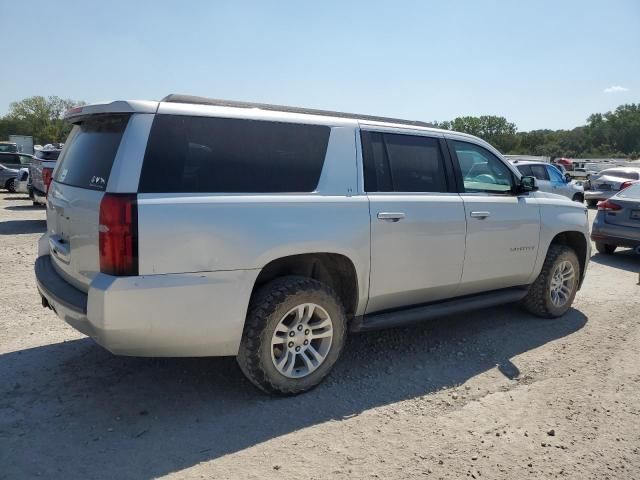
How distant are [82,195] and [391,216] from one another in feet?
6.93

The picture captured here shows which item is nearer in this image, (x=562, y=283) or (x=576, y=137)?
(x=562, y=283)

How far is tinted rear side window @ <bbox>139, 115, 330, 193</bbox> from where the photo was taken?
10.2 feet

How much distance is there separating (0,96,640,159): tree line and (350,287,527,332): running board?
3248 inches

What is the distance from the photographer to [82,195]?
330cm

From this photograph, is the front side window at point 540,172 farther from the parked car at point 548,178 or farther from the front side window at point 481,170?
the front side window at point 481,170

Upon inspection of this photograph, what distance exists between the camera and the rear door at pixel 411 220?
3959 millimetres

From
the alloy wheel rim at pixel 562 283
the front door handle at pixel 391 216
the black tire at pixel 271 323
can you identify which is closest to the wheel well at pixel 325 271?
the black tire at pixel 271 323

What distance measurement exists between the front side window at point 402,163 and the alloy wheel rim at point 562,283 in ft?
6.48

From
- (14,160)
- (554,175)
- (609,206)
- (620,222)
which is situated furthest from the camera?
(14,160)

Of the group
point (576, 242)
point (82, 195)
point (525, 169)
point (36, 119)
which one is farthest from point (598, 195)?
point (36, 119)

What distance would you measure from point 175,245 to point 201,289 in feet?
1.01

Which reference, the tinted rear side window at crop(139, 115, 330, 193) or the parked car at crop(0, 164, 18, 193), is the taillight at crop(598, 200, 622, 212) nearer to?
the tinted rear side window at crop(139, 115, 330, 193)

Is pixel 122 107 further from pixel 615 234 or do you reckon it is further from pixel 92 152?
pixel 615 234

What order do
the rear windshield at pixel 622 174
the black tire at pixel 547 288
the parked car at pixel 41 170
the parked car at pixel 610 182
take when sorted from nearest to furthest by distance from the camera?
the black tire at pixel 547 288
the parked car at pixel 41 170
the parked car at pixel 610 182
the rear windshield at pixel 622 174
